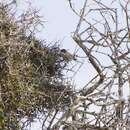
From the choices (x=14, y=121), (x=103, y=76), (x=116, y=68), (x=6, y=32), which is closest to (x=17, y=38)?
(x=6, y=32)

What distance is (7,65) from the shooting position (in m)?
3.96

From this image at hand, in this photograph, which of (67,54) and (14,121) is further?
(67,54)

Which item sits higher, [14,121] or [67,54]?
[67,54]

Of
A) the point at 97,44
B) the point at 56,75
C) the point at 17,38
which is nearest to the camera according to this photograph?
the point at 97,44

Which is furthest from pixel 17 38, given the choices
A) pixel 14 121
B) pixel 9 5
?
pixel 14 121

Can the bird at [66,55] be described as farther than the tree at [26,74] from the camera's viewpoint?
Yes

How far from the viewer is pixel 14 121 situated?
3871mm

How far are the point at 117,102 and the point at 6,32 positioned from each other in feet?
5.85

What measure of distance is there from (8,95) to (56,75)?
0.68m

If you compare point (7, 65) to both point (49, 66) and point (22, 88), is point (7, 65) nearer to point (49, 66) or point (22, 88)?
point (22, 88)

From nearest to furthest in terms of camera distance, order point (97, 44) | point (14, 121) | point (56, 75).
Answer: point (97, 44) < point (14, 121) < point (56, 75)

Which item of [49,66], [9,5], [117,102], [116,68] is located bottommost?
[117,102]

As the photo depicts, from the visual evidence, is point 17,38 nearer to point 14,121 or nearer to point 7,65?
point 7,65

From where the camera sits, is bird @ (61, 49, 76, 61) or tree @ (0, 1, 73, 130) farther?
bird @ (61, 49, 76, 61)
